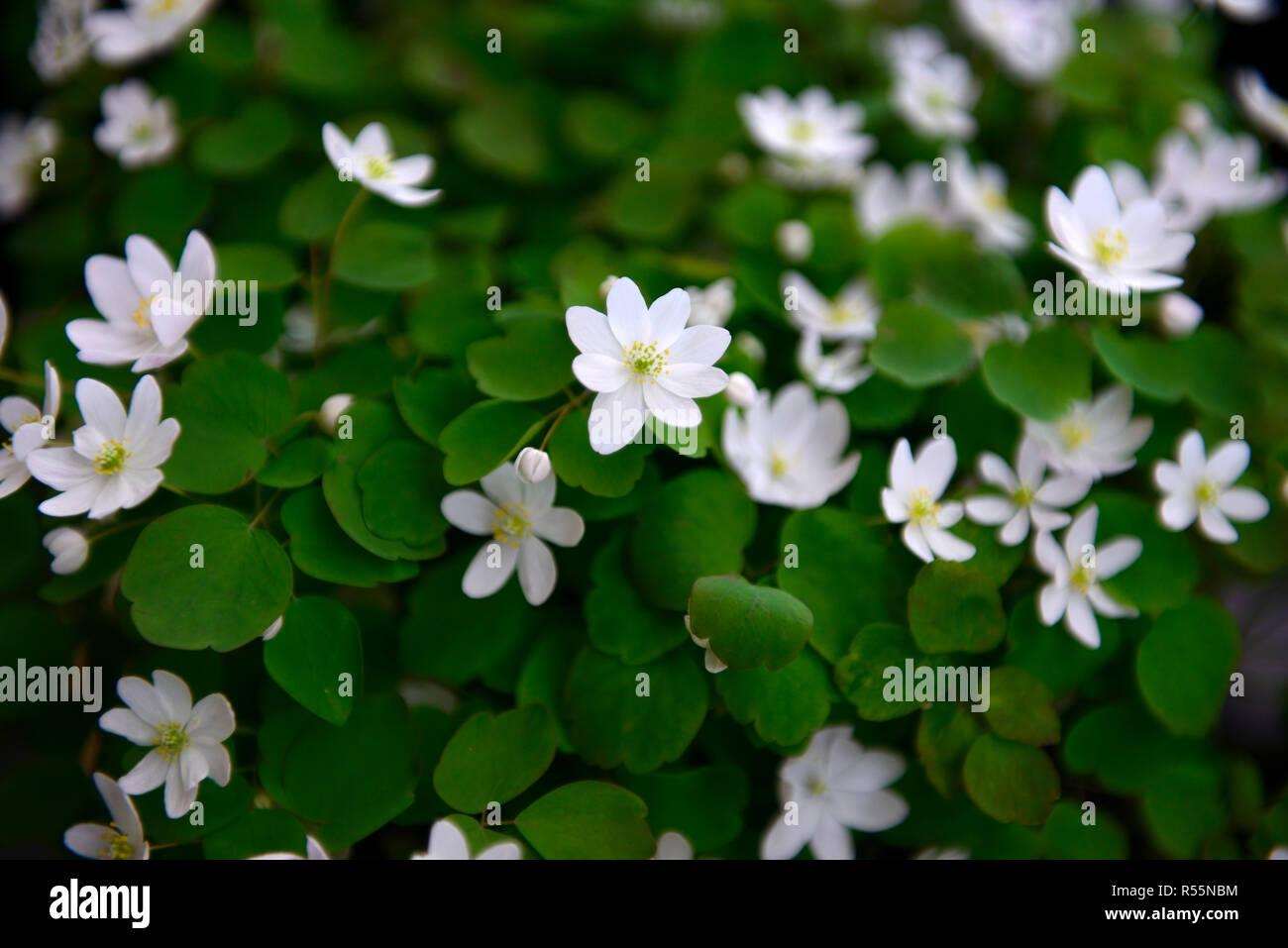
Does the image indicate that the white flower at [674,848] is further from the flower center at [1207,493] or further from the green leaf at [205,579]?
the flower center at [1207,493]

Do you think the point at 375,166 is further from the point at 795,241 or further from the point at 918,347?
the point at 918,347

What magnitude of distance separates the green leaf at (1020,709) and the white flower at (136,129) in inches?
42.1

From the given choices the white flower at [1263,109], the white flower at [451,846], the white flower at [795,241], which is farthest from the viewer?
the white flower at [1263,109]

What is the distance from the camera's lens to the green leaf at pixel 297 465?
2.37 feet

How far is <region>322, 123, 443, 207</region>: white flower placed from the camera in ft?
2.76

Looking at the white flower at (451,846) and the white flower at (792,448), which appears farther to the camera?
the white flower at (792,448)

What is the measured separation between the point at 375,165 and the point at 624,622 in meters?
0.51

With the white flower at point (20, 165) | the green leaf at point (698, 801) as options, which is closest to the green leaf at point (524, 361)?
the green leaf at point (698, 801)

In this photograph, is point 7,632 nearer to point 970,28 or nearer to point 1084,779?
point 1084,779

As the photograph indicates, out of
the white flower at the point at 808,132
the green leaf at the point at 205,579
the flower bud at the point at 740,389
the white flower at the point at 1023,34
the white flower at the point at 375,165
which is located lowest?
the green leaf at the point at 205,579

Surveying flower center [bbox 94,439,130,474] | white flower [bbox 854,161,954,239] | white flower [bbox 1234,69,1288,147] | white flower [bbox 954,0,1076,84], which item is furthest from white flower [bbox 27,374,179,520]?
white flower [bbox 1234,69,1288,147]

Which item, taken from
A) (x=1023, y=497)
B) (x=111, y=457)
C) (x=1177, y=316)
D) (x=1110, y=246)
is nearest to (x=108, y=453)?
(x=111, y=457)

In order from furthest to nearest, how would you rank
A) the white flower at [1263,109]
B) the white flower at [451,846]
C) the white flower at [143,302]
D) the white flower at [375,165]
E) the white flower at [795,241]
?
1. the white flower at [1263,109]
2. the white flower at [795,241]
3. the white flower at [375,165]
4. the white flower at [143,302]
5. the white flower at [451,846]

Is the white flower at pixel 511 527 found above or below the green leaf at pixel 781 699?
above
